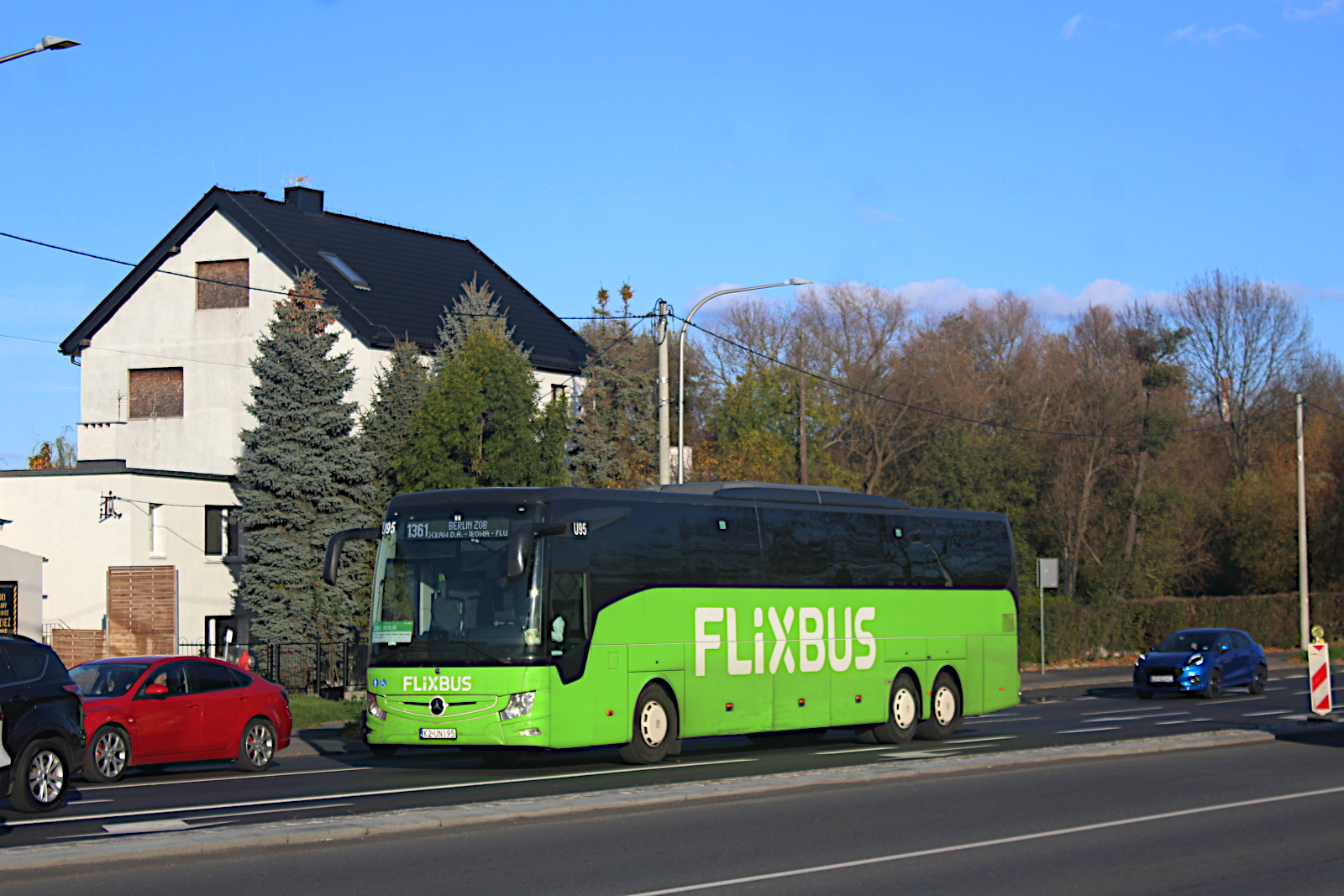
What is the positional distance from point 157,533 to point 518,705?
928 inches

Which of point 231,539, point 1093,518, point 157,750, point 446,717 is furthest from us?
point 1093,518

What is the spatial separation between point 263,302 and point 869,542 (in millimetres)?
30981

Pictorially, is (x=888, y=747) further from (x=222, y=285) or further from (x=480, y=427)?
(x=222, y=285)

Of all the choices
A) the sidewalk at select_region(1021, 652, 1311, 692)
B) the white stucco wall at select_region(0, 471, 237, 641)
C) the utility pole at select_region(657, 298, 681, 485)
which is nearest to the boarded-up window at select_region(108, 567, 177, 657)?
the white stucco wall at select_region(0, 471, 237, 641)

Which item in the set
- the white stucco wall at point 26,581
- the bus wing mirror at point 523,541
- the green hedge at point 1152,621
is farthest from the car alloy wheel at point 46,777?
the green hedge at point 1152,621

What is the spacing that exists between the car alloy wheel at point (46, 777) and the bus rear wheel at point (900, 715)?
1079cm

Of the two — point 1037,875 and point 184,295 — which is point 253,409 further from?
point 1037,875

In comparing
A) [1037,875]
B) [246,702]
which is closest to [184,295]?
[246,702]

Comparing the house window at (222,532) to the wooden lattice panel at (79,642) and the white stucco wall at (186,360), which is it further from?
the white stucco wall at (186,360)

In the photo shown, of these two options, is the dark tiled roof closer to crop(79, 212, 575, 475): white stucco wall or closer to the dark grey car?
crop(79, 212, 575, 475): white stucco wall

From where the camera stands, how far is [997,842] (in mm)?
10602

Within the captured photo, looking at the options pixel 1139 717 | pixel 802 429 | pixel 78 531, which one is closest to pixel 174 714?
pixel 1139 717

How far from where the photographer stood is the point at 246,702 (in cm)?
1709

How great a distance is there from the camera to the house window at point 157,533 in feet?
116
